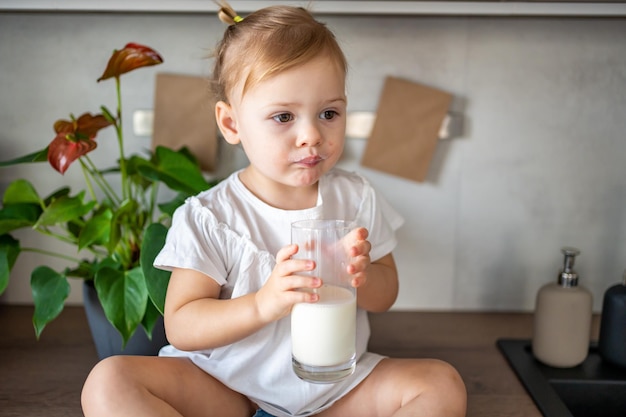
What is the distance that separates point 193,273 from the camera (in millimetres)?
896

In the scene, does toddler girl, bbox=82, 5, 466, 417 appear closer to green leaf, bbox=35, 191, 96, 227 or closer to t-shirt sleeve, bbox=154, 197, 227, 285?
t-shirt sleeve, bbox=154, 197, 227, 285

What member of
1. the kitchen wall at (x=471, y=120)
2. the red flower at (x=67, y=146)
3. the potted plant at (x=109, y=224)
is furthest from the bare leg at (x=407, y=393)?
the red flower at (x=67, y=146)

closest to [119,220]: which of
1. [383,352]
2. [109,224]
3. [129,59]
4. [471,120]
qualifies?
[109,224]

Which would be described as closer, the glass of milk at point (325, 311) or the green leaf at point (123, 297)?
the glass of milk at point (325, 311)

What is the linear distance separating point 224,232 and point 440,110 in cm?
56

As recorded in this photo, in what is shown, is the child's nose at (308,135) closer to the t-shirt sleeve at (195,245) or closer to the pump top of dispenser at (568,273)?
the t-shirt sleeve at (195,245)

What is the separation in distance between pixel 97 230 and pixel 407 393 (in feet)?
1.85

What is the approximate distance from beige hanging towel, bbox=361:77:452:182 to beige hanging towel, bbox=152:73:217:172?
32cm

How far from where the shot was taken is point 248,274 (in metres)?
0.91

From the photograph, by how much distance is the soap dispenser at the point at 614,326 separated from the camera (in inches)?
42.0

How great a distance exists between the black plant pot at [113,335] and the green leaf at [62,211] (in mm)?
120

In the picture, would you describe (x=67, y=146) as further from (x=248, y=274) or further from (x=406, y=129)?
(x=406, y=129)

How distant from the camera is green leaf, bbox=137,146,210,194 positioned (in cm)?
105

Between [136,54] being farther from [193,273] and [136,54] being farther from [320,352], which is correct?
[320,352]
